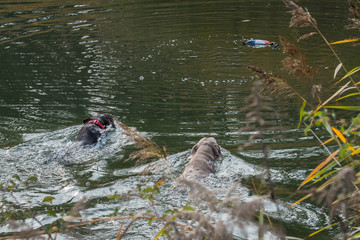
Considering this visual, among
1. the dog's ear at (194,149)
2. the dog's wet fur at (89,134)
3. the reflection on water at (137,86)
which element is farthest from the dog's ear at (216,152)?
the dog's wet fur at (89,134)

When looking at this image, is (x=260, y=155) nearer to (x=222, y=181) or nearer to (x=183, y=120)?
(x=222, y=181)

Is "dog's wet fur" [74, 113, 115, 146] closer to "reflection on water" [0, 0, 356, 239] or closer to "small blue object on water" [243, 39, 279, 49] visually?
"reflection on water" [0, 0, 356, 239]

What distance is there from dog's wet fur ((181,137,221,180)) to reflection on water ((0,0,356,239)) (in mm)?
173

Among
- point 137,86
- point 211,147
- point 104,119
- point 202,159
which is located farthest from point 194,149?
point 137,86

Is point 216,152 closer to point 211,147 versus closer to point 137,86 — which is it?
point 211,147

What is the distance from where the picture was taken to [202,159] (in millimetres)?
5777

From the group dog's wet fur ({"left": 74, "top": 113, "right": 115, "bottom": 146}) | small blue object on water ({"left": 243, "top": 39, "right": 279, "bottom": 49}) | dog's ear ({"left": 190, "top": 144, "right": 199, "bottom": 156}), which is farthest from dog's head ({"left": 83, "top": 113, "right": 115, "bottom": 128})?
small blue object on water ({"left": 243, "top": 39, "right": 279, "bottom": 49})

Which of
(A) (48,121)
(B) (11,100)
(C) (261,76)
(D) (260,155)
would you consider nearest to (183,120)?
(D) (260,155)

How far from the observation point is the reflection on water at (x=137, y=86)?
5848mm

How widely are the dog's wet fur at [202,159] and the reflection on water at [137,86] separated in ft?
0.57

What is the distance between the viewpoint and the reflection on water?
585 centimetres

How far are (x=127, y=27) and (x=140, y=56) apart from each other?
327cm

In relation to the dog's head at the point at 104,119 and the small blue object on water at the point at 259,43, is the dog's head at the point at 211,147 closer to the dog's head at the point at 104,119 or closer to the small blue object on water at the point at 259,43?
the dog's head at the point at 104,119

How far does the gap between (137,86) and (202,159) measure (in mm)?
3737
